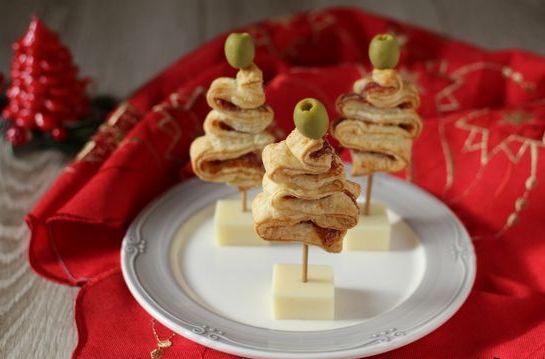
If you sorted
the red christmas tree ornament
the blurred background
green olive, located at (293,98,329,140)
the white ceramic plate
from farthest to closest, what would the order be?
the blurred background → the red christmas tree ornament → the white ceramic plate → green olive, located at (293,98,329,140)

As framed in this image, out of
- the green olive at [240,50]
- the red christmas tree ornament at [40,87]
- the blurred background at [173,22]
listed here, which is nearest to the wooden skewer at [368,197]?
the green olive at [240,50]

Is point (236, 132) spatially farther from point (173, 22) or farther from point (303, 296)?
point (173, 22)

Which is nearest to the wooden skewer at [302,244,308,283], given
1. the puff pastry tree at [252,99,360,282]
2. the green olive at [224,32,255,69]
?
the puff pastry tree at [252,99,360,282]

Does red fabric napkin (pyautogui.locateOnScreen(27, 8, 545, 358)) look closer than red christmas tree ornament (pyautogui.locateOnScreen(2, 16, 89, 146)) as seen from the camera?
Yes

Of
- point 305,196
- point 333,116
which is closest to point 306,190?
point 305,196

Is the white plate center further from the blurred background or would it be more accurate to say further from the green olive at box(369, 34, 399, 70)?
the blurred background

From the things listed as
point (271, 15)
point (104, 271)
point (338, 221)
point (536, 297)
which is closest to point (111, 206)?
point (104, 271)

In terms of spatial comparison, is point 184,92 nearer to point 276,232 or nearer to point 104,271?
point 104,271
